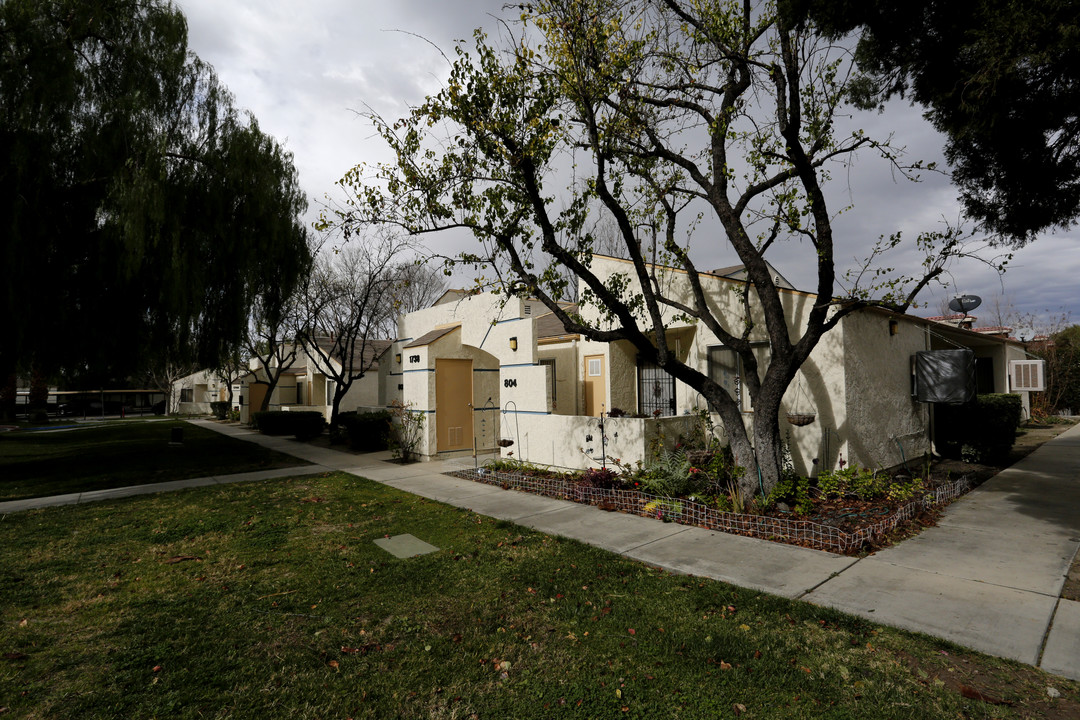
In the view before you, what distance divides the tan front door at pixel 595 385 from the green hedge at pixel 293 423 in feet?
42.9

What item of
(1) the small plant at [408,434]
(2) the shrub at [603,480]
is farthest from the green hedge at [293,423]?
(2) the shrub at [603,480]

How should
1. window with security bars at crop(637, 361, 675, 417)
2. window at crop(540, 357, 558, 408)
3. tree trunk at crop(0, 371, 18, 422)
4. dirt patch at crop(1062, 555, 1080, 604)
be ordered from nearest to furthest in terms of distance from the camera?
1. dirt patch at crop(1062, 555, 1080, 604)
2. window with security bars at crop(637, 361, 675, 417)
3. window at crop(540, 357, 558, 408)
4. tree trunk at crop(0, 371, 18, 422)

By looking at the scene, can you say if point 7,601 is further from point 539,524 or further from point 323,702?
point 539,524

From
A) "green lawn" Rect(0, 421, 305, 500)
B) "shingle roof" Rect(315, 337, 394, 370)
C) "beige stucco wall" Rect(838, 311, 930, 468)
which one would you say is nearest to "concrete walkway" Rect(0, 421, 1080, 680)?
"beige stucco wall" Rect(838, 311, 930, 468)

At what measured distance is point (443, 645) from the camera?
12.6ft

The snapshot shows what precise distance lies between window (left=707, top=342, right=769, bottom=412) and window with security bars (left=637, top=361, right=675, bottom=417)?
3.84 feet

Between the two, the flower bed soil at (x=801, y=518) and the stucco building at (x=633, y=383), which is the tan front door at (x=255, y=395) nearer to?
the stucco building at (x=633, y=383)

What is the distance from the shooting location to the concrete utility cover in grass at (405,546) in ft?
19.6

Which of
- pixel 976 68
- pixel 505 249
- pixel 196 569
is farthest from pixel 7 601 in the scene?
pixel 976 68

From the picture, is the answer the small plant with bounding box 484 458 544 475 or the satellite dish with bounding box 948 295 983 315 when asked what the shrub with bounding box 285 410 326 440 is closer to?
the small plant with bounding box 484 458 544 475

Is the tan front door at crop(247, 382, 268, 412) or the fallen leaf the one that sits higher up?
the tan front door at crop(247, 382, 268, 412)

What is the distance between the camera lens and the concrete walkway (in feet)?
13.1

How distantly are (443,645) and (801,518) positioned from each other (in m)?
4.95

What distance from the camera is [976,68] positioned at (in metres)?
5.38
